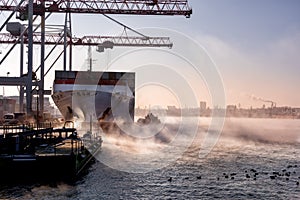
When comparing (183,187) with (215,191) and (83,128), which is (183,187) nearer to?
(215,191)

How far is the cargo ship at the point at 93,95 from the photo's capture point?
77.9 m

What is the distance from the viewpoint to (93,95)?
7756 cm

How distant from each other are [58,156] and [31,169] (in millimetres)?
2530

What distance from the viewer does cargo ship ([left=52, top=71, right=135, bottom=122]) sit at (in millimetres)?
77875

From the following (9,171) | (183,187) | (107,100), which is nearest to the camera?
(183,187)

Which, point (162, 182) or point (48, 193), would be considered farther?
point (162, 182)

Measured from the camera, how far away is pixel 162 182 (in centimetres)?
3731

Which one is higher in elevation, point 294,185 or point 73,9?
point 73,9

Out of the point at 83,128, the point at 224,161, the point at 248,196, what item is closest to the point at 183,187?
the point at 248,196

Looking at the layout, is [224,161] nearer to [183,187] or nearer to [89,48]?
[183,187]

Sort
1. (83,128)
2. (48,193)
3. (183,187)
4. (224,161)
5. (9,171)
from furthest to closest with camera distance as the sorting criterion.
A: (83,128)
(224,161)
(9,171)
(183,187)
(48,193)

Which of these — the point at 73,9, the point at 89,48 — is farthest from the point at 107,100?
the point at 89,48

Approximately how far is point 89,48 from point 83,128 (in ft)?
80.5

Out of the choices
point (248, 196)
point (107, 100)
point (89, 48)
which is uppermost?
point (89, 48)
